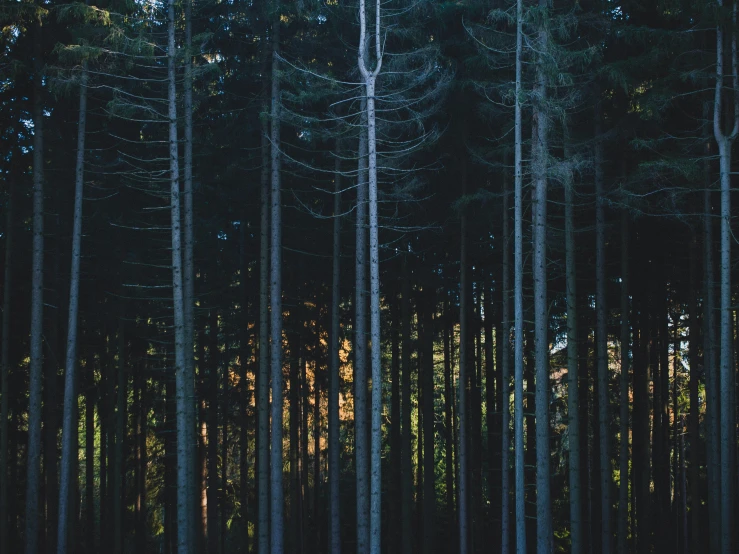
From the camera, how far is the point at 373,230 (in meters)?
14.6

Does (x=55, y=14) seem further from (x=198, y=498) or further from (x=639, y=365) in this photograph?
(x=639, y=365)

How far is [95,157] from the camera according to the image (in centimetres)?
1884

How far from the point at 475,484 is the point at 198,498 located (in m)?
9.70

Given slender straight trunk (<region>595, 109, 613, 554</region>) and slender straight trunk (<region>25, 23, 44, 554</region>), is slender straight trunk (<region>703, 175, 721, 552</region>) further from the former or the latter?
slender straight trunk (<region>25, 23, 44, 554</region>)

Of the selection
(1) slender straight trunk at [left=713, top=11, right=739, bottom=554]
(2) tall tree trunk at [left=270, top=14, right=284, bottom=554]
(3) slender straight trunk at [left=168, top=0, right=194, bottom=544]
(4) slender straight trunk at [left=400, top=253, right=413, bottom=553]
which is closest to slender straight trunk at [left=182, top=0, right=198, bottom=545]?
(3) slender straight trunk at [left=168, top=0, right=194, bottom=544]

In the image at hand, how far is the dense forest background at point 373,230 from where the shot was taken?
14.8m

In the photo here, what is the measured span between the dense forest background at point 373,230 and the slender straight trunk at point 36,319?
7 cm

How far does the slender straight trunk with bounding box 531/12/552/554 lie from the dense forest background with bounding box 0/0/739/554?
0.07 meters

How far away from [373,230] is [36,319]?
768 centimetres

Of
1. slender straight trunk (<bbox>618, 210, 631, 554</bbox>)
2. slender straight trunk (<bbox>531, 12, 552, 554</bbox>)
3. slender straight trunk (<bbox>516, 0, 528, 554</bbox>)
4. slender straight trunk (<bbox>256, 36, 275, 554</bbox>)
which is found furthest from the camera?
slender straight trunk (<bbox>618, 210, 631, 554</bbox>)

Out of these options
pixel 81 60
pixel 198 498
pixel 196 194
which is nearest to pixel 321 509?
pixel 198 498

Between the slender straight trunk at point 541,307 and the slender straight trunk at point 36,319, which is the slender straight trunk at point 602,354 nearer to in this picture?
the slender straight trunk at point 541,307

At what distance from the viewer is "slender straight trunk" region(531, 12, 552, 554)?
14031 millimetres

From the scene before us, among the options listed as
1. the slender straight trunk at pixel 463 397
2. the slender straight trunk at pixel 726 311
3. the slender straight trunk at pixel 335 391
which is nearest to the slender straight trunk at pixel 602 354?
the slender straight trunk at pixel 726 311
